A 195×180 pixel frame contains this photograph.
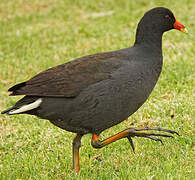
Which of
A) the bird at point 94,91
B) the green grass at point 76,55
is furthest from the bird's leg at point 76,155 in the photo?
the bird at point 94,91

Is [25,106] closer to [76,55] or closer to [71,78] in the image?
[71,78]

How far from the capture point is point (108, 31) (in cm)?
998

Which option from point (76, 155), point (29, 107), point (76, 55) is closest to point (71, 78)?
point (29, 107)

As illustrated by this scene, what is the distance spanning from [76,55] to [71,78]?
487cm

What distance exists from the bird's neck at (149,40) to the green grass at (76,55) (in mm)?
1136

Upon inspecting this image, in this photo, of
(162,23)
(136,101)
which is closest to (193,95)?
(162,23)

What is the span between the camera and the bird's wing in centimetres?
407

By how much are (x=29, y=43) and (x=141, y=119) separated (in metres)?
5.20

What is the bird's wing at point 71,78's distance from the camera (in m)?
4.07

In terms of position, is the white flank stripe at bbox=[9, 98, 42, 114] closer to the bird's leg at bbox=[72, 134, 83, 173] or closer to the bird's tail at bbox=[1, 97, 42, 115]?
the bird's tail at bbox=[1, 97, 42, 115]

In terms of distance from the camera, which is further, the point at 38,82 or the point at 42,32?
the point at 42,32

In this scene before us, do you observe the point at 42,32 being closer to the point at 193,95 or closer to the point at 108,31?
the point at 108,31

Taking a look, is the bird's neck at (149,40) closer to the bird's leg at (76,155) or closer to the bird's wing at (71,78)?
the bird's wing at (71,78)

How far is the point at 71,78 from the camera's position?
13.6ft
